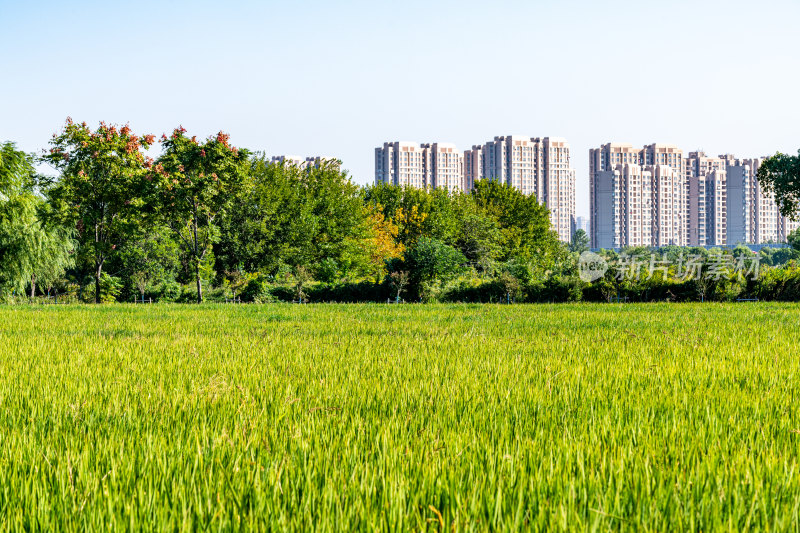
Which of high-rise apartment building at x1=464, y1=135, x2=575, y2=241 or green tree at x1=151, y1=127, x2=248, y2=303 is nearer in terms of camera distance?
green tree at x1=151, y1=127, x2=248, y2=303

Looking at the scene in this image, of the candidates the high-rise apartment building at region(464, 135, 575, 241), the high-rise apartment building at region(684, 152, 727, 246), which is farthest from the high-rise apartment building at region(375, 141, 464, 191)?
the high-rise apartment building at region(684, 152, 727, 246)

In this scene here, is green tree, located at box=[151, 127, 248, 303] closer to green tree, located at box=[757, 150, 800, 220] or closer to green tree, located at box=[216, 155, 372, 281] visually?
green tree, located at box=[216, 155, 372, 281]

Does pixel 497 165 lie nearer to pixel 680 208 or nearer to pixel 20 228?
pixel 680 208

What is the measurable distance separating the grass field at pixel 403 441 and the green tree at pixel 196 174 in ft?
53.4

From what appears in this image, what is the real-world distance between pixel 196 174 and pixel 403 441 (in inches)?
832

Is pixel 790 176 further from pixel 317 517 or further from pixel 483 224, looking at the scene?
pixel 317 517

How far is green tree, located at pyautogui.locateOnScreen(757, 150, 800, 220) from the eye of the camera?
2894 centimetres

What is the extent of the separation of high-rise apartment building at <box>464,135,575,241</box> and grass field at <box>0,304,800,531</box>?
152556mm

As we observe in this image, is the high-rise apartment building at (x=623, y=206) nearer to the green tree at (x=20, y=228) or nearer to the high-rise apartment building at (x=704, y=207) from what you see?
the high-rise apartment building at (x=704, y=207)

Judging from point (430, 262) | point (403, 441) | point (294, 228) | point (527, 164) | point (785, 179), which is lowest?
point (403, 441)

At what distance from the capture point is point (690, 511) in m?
2.02

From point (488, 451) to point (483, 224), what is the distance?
4916 centimetres

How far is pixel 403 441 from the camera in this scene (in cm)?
287

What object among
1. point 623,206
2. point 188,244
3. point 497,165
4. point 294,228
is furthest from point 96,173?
point 623,206
